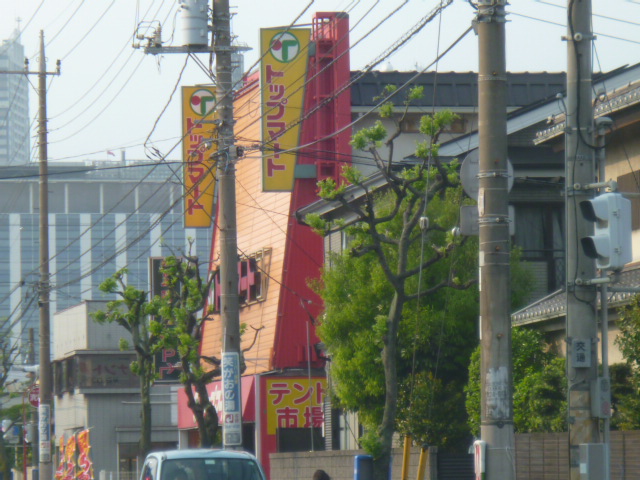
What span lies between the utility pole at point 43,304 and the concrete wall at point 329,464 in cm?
798

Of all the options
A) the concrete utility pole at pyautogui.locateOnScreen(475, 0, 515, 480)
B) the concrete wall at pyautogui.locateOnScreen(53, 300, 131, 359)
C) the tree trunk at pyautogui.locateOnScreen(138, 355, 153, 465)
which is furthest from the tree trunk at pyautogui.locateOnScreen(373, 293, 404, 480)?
the concrete wall at pyautogui.locateOnScreen(53, 300, 131, 359)

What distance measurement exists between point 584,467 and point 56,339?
48.6m

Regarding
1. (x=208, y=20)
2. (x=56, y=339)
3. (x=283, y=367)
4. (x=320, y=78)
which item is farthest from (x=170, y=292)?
(x=56, y=339)

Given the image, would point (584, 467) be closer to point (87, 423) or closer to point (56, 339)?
point (87, 423)

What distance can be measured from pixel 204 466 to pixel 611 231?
7802mm

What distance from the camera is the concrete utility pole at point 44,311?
32.7 metres

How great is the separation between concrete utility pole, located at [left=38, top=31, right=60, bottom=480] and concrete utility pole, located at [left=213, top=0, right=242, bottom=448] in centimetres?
1538

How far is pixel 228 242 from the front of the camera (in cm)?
1873

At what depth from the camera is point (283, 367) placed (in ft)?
109

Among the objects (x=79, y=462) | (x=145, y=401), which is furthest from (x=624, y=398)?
(x=79, y=462)

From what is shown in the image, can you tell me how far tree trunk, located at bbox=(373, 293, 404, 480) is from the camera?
18609 millimetres

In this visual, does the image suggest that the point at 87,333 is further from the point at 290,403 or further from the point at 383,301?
the point at 383,301

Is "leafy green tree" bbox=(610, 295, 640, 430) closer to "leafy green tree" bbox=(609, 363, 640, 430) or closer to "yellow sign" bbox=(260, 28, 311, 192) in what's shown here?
"leafy green tree" bbox=(609, 363, 640, 430)

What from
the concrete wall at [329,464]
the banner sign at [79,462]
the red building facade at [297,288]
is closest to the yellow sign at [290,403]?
the red building facade at [297,288]
